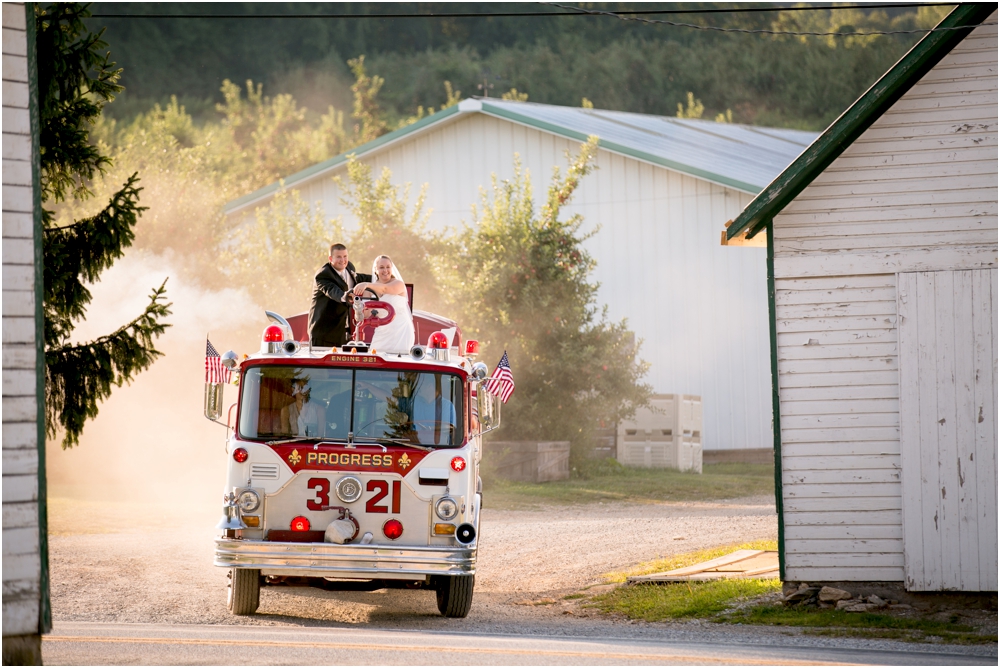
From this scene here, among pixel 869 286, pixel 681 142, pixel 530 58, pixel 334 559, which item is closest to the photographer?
pixel 334 559

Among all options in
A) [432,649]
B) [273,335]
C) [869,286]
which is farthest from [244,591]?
[869,286]

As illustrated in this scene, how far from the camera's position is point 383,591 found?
13.6 metres

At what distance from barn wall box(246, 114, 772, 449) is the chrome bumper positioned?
19.5 meters

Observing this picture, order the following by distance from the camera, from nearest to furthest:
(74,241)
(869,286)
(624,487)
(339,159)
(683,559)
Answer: (869,286), (74,241), (683,559), (624,487), (339,159)

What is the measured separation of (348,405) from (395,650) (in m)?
2.82

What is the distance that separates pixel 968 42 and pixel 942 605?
17.1 ft

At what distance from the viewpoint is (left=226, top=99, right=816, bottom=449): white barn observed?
29328mm

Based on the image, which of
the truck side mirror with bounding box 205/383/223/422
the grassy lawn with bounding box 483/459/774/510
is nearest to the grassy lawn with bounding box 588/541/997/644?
the truck side mirror with bounding box 205/383/223/422

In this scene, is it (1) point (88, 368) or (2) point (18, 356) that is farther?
(1) point (88, 368)

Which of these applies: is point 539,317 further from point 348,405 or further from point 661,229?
point 348,405

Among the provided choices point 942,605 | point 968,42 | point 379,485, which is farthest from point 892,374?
point 379,485

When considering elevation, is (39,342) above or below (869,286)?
below

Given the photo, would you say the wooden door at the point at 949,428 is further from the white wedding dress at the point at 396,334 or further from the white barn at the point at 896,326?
the white wedding dress at the point at 396,334

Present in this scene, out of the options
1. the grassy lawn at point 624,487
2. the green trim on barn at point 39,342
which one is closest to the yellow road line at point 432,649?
the green trim on barn at point 39,342
